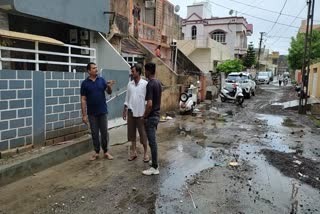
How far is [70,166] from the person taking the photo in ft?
18.6

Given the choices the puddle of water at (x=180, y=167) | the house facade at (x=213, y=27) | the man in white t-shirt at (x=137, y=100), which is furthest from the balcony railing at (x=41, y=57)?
the house facade at (x=213, y=27)

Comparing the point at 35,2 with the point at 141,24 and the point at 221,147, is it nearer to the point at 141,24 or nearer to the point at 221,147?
the point at 221,147

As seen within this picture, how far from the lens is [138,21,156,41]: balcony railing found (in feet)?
55.8

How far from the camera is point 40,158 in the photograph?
17.6 feet

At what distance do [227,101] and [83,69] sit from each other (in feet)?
40.6

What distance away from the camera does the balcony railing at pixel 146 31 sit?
55.8 ft

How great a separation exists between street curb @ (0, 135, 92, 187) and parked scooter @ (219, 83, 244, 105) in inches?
509

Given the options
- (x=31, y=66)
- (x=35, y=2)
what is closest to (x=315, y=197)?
(x=35, y=2)

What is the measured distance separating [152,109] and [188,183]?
1326 mm

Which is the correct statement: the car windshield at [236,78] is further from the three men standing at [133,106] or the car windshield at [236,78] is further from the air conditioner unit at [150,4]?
the three men standing at [133,106]

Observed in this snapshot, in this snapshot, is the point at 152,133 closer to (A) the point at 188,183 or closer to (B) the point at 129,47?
(A) the point at 188,183

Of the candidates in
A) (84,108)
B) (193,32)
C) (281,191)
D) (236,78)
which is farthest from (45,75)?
(193,32)

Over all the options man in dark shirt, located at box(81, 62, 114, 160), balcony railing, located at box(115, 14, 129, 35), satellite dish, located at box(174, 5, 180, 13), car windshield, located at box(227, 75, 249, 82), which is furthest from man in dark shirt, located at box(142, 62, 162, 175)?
satellite dish, located at box(174, 5, 180, 13)

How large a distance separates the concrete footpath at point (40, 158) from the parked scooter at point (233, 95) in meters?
12.9
